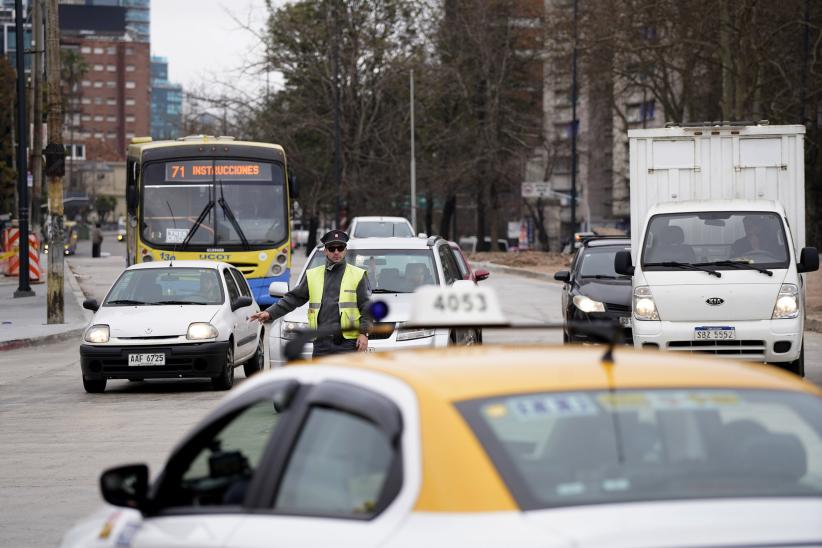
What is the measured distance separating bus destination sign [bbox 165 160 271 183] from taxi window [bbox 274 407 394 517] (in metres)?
24.5

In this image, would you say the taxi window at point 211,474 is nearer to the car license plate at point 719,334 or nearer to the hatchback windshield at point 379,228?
the car license plate at point 719,334

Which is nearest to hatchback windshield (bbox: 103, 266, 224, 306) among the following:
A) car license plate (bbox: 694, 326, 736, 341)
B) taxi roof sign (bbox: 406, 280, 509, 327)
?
car license plate (bbox: 694, 326, 736, 341)

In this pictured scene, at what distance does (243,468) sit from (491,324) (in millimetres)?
878

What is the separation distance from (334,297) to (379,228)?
28.8 meters

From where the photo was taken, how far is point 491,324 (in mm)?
4828

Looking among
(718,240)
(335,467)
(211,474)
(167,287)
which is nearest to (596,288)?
(718,240)

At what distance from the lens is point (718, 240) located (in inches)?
691

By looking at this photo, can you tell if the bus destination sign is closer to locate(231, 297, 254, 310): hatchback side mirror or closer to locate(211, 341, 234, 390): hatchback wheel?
locate(231, 297, 254, 310): hatchback side mirror

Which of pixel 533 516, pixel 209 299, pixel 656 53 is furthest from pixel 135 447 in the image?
pixel 656 53

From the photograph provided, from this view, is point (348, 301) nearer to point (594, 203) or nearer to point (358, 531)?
point (358, 531)

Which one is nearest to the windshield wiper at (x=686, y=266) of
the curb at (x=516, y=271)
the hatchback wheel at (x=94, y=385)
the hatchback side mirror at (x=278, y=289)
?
the hatchback side mirror at (x=278, y=289)

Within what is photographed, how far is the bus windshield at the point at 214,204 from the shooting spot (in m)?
28.2

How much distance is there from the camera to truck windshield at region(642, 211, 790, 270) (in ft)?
56.6

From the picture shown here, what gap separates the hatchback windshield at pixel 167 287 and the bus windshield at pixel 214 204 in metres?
9.18
